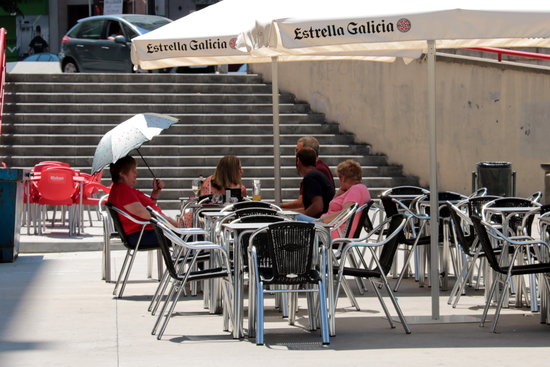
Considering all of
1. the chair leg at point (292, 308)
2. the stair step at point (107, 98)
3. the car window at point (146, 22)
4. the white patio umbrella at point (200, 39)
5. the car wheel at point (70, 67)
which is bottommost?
the chair leg at point (292, 308)

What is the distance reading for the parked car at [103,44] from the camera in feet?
83.7

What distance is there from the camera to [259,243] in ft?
26.7

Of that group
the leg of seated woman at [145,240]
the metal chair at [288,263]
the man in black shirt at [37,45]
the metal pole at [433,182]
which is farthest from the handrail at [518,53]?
the man in black shirt at [37,45]

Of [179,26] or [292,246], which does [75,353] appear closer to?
[292,246]

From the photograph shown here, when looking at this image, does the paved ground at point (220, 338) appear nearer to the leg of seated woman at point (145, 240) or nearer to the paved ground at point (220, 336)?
the paved ground at point (220, 336)

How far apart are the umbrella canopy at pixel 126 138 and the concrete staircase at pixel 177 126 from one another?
28.0 ft

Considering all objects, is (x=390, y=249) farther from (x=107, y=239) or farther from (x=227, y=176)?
(x=107, y=239)

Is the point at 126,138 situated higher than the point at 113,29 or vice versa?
the point at 113,29

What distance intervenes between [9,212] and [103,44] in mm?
13007

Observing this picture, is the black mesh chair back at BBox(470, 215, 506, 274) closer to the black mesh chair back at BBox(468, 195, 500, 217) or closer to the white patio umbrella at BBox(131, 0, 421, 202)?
the black mesh chair back at BBox(468, 195, 500, 217)

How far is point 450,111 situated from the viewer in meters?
20.4

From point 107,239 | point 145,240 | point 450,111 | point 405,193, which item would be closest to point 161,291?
point 145,240

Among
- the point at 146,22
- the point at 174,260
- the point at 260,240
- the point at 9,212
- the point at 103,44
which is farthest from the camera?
the point at 146,22

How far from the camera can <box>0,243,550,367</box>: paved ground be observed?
7285 millimetres
